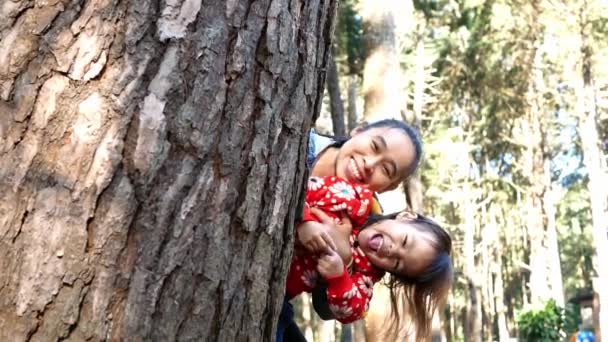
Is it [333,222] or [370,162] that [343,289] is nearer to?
[333,222]

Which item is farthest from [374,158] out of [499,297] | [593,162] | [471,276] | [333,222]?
[499,297]

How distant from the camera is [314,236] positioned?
1847 millimetres

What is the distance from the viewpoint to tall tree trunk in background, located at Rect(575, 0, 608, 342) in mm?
15477

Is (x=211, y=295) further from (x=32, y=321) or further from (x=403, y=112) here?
(x=403, y=112)

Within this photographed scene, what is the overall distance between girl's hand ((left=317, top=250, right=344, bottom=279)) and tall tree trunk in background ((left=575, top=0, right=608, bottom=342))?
14.1 meters

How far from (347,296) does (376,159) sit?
1.71 feet

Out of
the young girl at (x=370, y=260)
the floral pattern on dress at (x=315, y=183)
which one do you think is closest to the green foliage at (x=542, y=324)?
the young girl at (x=370, y=260)

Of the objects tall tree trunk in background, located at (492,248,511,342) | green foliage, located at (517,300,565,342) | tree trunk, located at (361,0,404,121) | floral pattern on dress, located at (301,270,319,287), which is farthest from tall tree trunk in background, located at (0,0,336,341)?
tall tree trunk in background, located at (492,248,511,342)

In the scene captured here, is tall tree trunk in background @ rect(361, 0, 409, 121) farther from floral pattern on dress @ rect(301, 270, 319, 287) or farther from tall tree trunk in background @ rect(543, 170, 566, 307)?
tall tree trunk in background @ rect(543, 170, 566, 307)

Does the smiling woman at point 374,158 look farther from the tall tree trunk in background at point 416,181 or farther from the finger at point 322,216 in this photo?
the tall tree trunk in background at point 416,181

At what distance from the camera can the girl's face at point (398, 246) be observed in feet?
7.67

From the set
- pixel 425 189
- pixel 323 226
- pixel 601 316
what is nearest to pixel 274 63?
pixel 323 226

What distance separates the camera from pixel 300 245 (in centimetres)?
189

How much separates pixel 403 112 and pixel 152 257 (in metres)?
6.87
